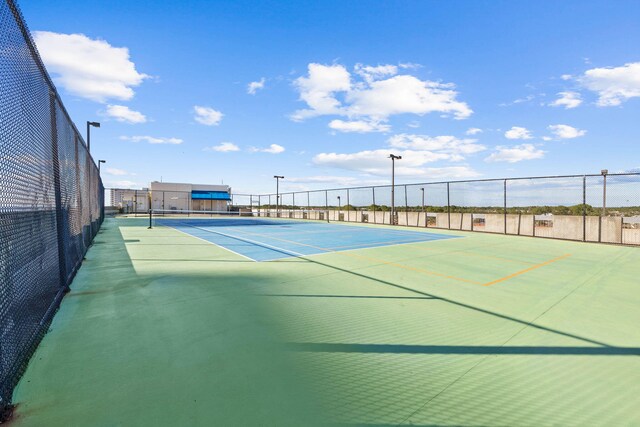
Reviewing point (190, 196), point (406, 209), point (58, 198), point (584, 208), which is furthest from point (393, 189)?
point (190, 196)

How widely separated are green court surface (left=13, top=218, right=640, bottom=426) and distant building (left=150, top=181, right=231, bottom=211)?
170ft

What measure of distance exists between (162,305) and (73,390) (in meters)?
2.11

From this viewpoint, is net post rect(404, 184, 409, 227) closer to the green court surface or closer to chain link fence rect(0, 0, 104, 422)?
the green court surface

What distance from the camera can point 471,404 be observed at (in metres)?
2.36

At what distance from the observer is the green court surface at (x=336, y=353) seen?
2270 millimetres

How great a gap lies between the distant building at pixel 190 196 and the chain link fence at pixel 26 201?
2007 inches

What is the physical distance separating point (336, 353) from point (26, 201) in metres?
3.56

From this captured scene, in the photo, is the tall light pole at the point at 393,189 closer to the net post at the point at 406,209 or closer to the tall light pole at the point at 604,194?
the net post at the point at 406,209

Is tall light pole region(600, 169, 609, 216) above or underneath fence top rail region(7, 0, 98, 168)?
underneath

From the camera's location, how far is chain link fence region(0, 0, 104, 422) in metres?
2.58

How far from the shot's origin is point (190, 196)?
183ft

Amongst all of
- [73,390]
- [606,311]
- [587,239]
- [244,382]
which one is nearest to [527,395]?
[244,382]

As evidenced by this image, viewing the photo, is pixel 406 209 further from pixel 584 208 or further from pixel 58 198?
pixel 58 198

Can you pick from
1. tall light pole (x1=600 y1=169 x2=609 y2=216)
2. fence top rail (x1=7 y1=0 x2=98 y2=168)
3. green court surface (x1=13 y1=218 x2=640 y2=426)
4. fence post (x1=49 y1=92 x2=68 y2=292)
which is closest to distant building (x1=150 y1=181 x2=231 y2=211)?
tall light pole (x1=600 y1=169 x2=609 y2=216)
